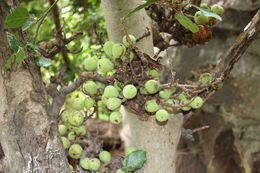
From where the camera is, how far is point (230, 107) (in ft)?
5.93

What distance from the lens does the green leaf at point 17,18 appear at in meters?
0.93

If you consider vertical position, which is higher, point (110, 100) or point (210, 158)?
point (110, 100)

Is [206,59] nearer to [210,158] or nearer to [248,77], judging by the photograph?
[248,77]

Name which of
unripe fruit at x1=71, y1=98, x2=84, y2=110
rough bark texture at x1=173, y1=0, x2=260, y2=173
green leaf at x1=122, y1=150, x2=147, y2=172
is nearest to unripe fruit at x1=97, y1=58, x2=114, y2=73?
unripe fruit at x1=71, y1=98, x2=84, y2=110

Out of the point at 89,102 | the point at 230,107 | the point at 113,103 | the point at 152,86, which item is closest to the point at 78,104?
the point at 89,102

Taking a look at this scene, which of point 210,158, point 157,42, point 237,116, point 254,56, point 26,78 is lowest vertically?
point 210,158

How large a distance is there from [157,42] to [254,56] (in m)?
0.62

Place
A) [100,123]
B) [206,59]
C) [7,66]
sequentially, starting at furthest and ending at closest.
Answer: [100,123], [206,59], [7,66]

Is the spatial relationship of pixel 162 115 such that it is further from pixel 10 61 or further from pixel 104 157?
pixel 10 61

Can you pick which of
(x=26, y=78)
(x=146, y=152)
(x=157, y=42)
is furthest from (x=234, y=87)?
(x=26, y=78)

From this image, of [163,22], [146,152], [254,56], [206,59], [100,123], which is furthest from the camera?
[100,123]

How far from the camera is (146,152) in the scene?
111cm

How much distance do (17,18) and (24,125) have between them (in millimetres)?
302

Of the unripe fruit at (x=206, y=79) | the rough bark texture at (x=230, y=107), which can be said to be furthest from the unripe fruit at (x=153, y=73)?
the rough bark texture at (x=230, y=107)
